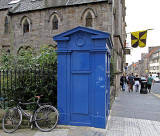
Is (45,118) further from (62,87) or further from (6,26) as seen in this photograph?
(6,26)

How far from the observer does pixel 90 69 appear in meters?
4.88

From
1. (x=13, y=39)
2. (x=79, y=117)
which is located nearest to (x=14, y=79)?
(x=79, y=117)

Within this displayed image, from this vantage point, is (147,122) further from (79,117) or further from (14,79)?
(14,79)

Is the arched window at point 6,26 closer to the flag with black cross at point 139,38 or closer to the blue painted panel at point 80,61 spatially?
the flag with black cross at point 139,38

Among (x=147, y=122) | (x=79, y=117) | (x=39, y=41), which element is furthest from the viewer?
(x=39, y=41)

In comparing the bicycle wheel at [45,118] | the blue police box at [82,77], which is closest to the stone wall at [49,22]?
the blue police box at [82,77]

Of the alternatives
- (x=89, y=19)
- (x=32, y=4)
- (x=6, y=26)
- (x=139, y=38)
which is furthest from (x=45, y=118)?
(x=6, y=26)

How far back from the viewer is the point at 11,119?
15.7 ft

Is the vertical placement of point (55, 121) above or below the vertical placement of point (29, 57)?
below

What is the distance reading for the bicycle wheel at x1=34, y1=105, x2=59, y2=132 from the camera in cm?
474

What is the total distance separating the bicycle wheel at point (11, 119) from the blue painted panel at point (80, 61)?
2213 mm

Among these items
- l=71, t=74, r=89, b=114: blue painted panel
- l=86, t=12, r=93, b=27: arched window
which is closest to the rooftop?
l=86, t=12, r=93, b=27: arched window

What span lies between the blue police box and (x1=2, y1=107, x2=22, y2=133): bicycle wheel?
1272 mm

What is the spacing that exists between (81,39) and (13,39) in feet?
54.7
